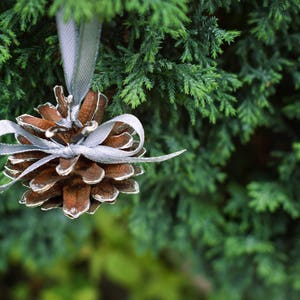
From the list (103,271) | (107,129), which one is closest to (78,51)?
(107,129)

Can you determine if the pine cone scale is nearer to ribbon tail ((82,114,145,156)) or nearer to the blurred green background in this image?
ribbon tail ((82,114,145,156))

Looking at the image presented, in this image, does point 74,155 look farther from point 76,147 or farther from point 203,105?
point 203,105

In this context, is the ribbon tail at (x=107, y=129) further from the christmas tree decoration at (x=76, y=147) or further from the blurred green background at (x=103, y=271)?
the blurred green background at (x=103, y=271)

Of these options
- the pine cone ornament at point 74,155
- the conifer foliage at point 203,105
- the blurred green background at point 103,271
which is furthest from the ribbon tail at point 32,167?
the blurred green background at point 103,271

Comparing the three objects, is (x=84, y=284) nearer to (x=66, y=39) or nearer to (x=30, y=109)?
(x=30, y=109)

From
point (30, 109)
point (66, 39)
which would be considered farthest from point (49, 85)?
point (66, 39)

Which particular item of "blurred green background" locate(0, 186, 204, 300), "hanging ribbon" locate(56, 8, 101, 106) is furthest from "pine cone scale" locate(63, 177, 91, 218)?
"blurred green background" locate(0, 186, 204, 300)
